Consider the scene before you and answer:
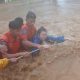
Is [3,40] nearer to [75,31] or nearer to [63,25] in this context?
[75,31]

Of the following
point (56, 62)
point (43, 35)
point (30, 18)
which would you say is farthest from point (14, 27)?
point (56, 62)

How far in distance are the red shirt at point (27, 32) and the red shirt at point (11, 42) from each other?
9.6 inches

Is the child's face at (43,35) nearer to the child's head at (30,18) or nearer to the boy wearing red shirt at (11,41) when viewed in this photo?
the child's head at (30,18)

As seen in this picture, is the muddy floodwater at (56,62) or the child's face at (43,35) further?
the child's face at (43,35)

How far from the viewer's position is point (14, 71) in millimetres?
4199

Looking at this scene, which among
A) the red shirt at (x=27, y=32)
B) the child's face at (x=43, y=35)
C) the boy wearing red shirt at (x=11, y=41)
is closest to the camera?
the boy wearing red shirt at (x=11, y=41)

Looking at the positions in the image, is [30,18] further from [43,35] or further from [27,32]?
[43,35]

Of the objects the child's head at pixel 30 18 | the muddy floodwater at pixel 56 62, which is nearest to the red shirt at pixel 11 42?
the muddy floodwater at pixel 56 62

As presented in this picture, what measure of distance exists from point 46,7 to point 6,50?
654cm

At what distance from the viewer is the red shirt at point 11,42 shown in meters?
4.04

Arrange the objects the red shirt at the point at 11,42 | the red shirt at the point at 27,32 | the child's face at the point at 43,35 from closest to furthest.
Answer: the red shirt at the point at 11,42 < the red shirt at the point at 27,32 < the child's face at the point at 43,35

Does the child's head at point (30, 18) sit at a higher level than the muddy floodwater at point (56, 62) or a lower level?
higher

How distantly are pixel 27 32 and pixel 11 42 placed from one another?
2.14 feet

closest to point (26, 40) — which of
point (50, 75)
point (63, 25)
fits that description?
point (50, 75)
